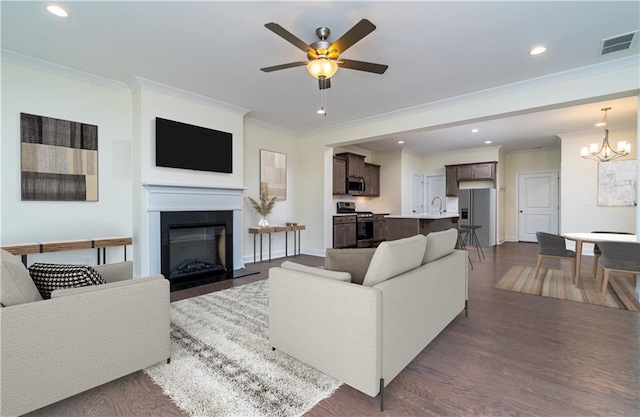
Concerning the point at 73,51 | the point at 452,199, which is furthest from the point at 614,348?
the point at 452,199

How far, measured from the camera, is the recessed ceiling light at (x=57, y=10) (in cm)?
241

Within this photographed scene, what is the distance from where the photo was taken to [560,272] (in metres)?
4.73

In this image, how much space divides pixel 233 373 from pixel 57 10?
328 centimetres

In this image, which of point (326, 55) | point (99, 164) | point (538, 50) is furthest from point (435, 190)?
point (99, 164)

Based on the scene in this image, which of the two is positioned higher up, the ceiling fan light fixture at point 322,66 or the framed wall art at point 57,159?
the ceiling fan light fixture at point 322,66

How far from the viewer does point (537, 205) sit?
8.41 metres

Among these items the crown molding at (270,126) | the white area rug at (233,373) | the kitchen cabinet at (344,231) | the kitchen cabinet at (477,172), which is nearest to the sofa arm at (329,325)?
the white area rug at (233,373)

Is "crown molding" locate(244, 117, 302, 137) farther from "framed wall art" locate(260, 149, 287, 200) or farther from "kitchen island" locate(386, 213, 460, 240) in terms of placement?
"kitchen island" locate(386, 213, 460, 240)

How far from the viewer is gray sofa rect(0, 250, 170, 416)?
1.43 meters

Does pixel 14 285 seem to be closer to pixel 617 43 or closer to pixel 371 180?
pixel 617 43

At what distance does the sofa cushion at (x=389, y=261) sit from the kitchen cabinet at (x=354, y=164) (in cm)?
553

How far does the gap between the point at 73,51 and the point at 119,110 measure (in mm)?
954

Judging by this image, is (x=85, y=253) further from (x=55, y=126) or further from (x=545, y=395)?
(x=545, y=395)

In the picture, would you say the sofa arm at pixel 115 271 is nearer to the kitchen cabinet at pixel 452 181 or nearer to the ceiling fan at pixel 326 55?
the ceiling fan at pixel 326 55
